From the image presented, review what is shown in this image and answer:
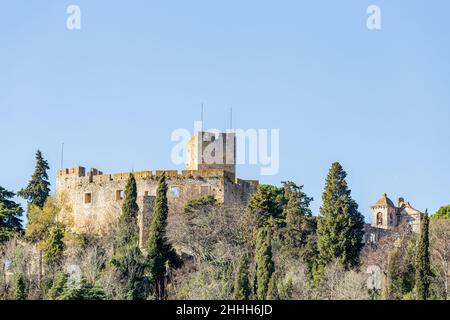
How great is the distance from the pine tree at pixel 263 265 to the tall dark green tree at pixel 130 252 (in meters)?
5.67

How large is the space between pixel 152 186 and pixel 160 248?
423 inches

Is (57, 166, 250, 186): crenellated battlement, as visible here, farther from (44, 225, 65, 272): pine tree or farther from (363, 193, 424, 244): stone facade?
(363, 193, 424, 244): stone facade

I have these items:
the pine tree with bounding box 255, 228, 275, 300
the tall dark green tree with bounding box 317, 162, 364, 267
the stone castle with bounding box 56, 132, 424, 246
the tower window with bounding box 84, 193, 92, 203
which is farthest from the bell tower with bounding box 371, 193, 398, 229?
the pine tree with bounding box 255, 228, 275, 300

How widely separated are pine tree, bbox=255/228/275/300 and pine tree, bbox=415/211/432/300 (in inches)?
257

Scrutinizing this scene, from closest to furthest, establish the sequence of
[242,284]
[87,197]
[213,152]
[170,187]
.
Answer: [242,284]
[170,187]
[87,197]
[213,152]

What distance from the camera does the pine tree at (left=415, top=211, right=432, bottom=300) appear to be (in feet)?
235

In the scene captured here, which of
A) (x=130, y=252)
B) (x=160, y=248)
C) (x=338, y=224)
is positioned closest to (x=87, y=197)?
(x=160, y=248)

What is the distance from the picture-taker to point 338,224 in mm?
79250

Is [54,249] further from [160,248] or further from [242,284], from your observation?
[242,284]
